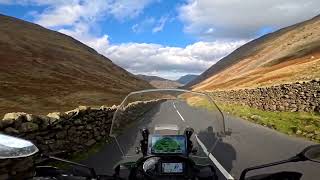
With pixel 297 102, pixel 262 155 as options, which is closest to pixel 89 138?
pixel 262 155

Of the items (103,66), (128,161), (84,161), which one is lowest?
(84,161)

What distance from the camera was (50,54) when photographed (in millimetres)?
154250

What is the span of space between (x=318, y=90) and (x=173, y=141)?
87.0ft

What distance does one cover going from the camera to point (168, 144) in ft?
18.2

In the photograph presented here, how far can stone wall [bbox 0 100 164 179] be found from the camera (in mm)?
9422

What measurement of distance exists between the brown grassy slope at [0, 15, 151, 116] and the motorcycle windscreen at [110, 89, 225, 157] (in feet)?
159

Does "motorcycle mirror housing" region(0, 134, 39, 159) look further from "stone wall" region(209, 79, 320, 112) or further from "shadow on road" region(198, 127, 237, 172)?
"stone wall" region(209, 79, 320, 112)

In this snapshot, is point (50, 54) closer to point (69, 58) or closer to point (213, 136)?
point (69, 58)

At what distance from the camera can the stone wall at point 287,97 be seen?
1228 inches

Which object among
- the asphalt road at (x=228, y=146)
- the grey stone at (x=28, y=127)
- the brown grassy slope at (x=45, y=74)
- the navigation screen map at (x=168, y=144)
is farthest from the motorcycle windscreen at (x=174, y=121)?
the brown grassy slope at (x=45, y=74)

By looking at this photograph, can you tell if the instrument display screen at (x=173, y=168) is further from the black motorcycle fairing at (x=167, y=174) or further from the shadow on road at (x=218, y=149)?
the shadow on road at (x=218, y=149)

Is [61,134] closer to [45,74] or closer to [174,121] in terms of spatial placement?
[174,121]

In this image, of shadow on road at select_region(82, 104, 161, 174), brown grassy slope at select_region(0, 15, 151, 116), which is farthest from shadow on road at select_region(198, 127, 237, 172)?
brown grassy slope at select_region(0, 15, 151, 116)

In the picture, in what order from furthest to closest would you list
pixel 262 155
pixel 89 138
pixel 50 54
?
pixel 50 54 → pixel 89 138 → pixel 262 155
